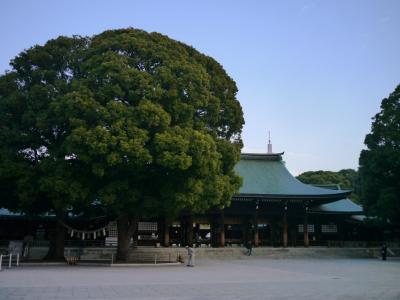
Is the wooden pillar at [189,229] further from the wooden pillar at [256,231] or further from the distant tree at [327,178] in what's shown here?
the distant tree at [327,178]

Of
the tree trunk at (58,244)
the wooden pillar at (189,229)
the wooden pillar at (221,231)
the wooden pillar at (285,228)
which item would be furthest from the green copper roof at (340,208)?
the tree trunk at (58,244)

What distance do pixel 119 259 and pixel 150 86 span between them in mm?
10573

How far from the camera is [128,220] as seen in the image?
26.8 metres

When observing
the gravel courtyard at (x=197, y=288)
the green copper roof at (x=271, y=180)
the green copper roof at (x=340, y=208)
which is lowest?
the gravel courtyard at (x=197, y=288)

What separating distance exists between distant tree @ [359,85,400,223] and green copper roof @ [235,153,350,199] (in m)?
2.15

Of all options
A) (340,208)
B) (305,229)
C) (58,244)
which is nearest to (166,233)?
(58,244)

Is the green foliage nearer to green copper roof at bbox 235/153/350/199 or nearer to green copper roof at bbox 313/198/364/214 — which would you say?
green copper roof at bbox 235/153/350/199

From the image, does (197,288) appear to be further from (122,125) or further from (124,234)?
(124,234)

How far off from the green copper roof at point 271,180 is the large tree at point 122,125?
35.1 feet

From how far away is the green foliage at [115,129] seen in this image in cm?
2203

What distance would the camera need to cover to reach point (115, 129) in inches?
A: 859

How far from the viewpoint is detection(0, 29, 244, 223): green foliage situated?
2203 cm

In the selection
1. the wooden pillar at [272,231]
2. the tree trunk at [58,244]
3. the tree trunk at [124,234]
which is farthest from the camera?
the wooden pillar at [272,231]

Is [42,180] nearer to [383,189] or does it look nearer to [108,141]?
[108,141]
